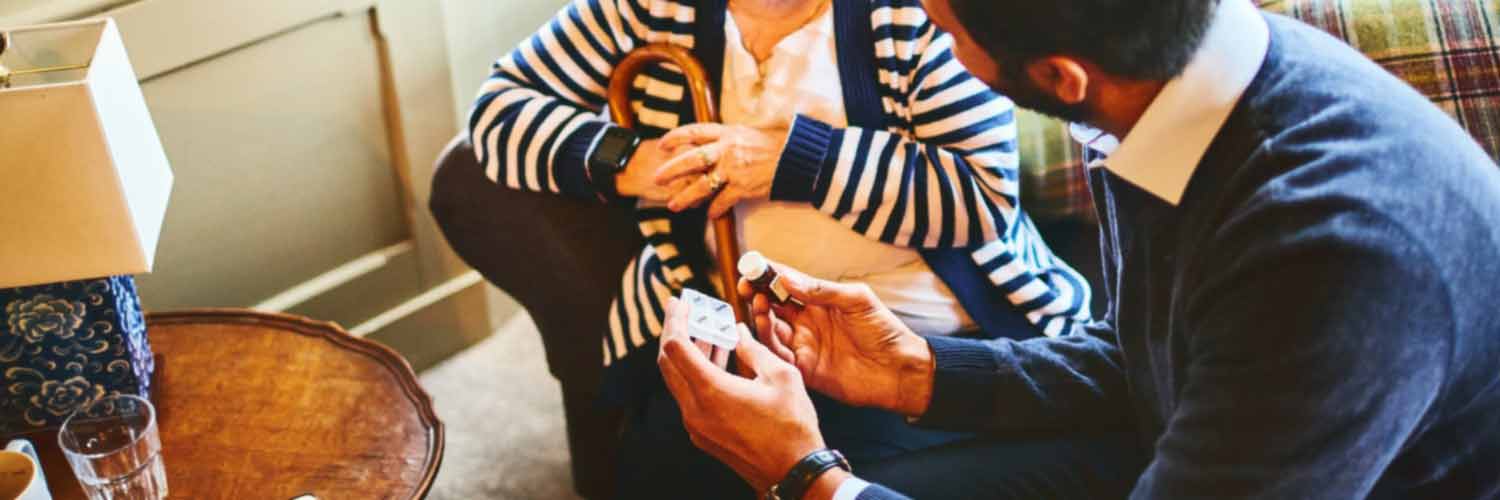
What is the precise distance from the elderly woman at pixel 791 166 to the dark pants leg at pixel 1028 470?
2.2 inches

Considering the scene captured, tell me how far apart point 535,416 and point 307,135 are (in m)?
0.57

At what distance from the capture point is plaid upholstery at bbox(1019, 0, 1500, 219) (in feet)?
4.56

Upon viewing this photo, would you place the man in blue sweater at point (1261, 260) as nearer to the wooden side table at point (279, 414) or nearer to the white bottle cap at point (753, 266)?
the white bottle cap at point (753, 266)

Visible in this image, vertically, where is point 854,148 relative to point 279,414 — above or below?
above

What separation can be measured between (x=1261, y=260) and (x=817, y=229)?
2.08 feet

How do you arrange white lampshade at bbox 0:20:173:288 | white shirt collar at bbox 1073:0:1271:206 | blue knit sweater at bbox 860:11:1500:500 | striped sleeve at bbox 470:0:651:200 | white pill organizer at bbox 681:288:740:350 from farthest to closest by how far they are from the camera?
striped sleeve at bbox 470:0:651:200, white pill organizer at bbox 681:288:740:350, white lampshade at bbox 0:20:173:288, white shirt collar at bbox 1073:0:1271:206, blue knit sweater at bbox 860:11:1500:500

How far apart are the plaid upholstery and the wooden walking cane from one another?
62 cm

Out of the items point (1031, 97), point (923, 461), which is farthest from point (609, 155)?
point (1031, 97)

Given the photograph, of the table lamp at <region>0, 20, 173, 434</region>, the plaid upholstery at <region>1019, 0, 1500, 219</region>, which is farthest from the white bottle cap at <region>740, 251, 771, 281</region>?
the plaid upholstery at <region>1019, 0, 1500, 219</region>

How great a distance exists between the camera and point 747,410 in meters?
1.15

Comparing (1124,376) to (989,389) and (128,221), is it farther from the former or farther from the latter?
(128,221)

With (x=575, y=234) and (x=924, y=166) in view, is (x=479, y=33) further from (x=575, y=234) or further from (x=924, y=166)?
(x=924, y=166)

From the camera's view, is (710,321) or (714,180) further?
(714,180)

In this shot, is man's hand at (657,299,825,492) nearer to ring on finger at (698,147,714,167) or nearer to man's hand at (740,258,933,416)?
man's hand at (740,258,933,416)
